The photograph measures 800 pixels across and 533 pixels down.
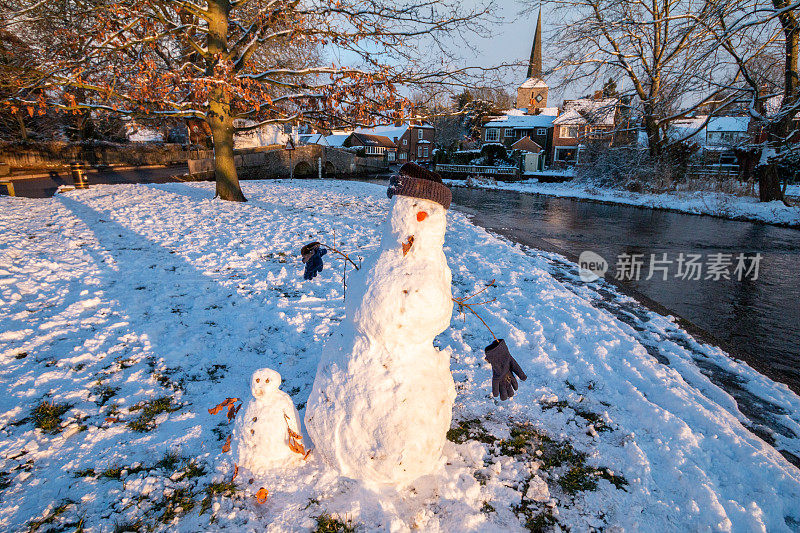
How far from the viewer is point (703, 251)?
9609mm

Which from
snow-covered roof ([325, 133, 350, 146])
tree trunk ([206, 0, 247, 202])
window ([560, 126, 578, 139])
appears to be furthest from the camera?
snow-covered roof ([325, 133, 350, 146])

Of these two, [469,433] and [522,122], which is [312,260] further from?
[522,122]

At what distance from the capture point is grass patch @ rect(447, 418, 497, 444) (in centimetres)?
270

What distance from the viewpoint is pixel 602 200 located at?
67.8 feet

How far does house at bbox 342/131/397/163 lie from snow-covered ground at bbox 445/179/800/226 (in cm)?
3374

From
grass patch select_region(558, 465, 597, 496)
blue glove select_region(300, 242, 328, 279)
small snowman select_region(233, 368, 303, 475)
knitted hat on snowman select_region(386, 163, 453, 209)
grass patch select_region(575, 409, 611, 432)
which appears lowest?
grass patch select_region(558, 465, 597, 496)

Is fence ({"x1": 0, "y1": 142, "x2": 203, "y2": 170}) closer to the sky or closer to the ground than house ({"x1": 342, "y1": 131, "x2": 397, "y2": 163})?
closer to the ground

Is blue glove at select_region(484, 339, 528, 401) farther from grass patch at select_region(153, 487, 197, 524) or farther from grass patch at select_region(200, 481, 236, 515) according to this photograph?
grass patch at select_region(153, 487, 197, 524)

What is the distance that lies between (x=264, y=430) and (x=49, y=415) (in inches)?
70.5

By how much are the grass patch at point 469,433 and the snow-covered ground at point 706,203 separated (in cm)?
1726

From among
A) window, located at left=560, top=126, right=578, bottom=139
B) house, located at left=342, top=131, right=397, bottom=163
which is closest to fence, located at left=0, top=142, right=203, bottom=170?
house, located at left=342, top=131, right=397, bottom=163

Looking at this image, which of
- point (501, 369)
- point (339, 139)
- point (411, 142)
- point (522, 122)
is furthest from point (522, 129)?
point (501, 369)

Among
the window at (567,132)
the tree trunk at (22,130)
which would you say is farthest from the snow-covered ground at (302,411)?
the window at (567,132)

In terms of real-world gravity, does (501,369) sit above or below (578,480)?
above
